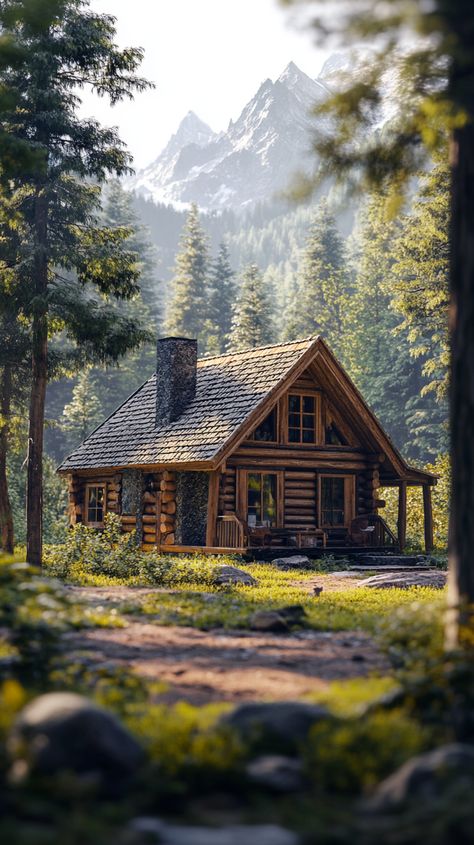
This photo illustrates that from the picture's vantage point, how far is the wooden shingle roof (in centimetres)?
2750

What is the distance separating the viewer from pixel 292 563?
85.5ft

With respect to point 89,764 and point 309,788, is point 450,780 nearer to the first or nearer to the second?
point 309,788

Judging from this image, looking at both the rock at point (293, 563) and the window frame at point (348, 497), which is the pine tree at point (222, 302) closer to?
the window frame at point (348, 497)

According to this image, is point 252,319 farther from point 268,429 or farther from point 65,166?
point 65,166

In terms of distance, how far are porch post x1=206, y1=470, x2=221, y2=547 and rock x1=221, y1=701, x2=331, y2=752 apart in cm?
1991

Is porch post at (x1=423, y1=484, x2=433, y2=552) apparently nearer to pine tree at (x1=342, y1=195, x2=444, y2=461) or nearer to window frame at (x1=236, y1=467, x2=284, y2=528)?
window frame at (x1=236, y1=467, x2=284, y2=528)

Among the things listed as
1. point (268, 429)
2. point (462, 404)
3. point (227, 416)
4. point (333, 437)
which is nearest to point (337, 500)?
point (333, 437)

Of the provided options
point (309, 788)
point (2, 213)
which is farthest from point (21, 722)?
point (2, 213)

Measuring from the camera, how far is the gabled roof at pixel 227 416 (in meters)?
27.3

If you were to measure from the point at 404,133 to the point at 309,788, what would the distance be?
6.40 m

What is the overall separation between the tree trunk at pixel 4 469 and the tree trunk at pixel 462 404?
22.5 meters

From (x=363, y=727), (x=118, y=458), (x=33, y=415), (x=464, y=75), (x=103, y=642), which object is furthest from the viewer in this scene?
(x=118, y=458)

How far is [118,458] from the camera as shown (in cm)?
3086

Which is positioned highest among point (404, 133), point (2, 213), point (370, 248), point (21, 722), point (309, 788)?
point (370, 248)
